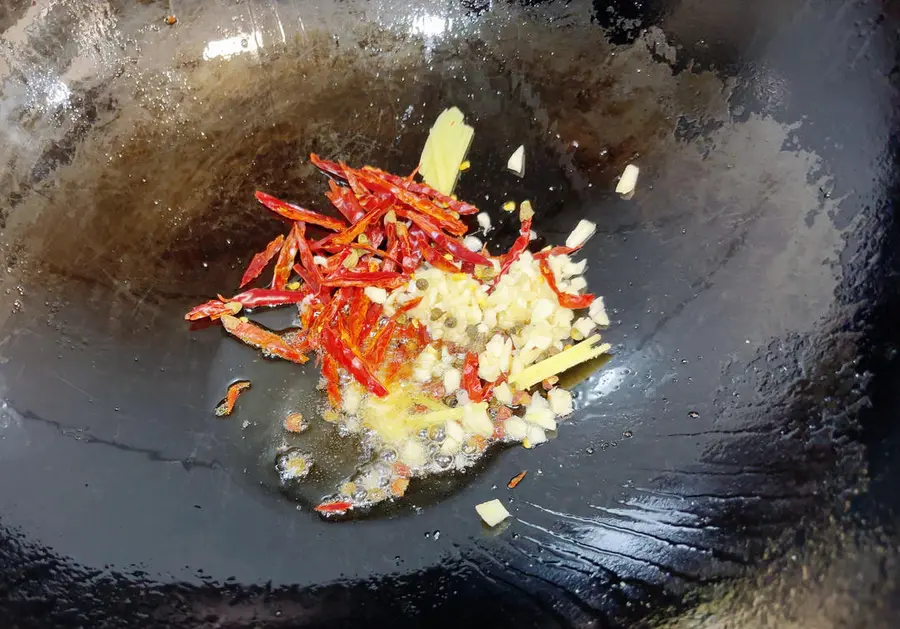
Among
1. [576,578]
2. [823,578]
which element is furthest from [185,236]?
[823,578]

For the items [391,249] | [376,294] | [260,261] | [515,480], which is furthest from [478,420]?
[260,261]

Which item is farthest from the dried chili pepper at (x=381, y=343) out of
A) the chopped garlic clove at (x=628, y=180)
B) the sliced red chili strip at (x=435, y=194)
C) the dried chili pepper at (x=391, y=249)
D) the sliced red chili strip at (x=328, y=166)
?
the chopped garlic clove at (x=628, y=180)

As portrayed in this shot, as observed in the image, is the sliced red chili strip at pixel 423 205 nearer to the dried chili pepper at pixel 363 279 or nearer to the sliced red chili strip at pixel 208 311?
the dried chili pepper at pixel 363 279

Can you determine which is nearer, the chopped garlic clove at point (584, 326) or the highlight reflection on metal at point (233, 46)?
the chopped garlic clove at point (584, 326)

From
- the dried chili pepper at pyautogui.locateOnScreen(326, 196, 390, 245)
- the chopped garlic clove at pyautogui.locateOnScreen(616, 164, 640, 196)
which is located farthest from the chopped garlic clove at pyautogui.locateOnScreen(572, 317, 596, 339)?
the dried chili pepper at pyautogui.locateOnScreen(326, 196, 390, 245)

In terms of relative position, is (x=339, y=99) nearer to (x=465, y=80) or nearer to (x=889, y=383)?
(x=465, y=80)

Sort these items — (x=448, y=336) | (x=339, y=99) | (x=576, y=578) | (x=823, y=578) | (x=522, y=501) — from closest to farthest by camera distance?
(x=823, y=578) < (x=576, y=578) < (x=522, y=501) < (x=448, y=336) < (x=339, y=99)
